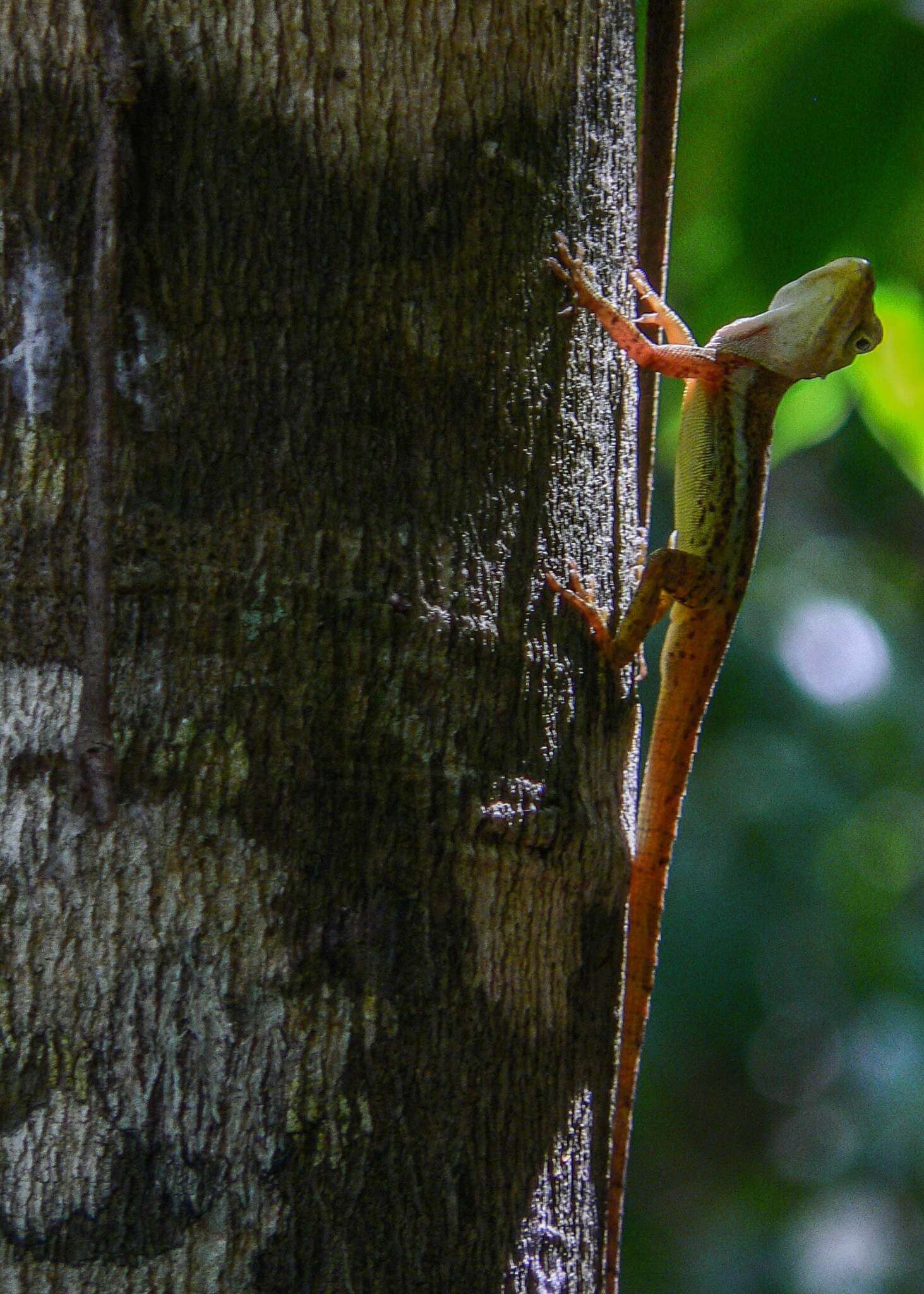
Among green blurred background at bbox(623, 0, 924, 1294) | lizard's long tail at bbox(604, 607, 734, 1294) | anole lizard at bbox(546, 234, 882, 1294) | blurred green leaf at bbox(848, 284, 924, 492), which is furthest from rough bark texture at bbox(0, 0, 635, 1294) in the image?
blurred green leaf at bbox(848, 284, 924, 492)

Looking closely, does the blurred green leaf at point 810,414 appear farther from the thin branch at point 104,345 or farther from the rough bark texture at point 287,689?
the thin branch at point 104,345

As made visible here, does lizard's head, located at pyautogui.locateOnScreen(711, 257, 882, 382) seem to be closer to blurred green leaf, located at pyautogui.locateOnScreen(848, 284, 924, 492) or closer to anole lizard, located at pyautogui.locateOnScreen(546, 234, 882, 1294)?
anole lizard, located at pyautogui.locateOnScreen(546, 234, 882, 1294)

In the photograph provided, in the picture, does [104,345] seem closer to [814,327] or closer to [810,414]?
[814,327]

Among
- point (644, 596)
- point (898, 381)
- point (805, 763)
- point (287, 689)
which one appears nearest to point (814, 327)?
point (898, 381)

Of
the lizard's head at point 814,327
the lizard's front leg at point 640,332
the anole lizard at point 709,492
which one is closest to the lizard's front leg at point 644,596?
the anole lizard at point 709,492

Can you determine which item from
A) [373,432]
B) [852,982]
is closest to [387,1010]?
[373,432]

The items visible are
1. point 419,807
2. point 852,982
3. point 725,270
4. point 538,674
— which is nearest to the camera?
point 419,807

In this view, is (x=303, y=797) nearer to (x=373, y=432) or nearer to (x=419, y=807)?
(x=419, y=807)
